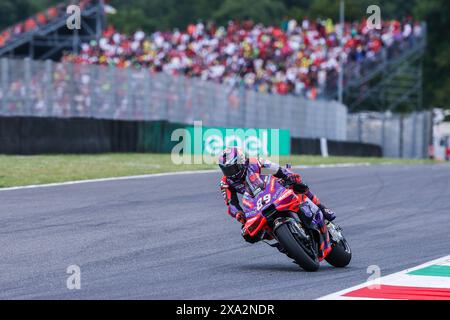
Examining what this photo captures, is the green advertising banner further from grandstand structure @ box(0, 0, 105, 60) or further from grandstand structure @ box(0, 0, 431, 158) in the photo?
grandstand structure @ box(0, 0, 105, 60)

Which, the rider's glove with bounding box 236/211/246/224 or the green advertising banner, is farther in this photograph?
the green advertising banner

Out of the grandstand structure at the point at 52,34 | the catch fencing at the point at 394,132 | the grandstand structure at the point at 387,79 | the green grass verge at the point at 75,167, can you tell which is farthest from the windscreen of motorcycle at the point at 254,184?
the grandstand structure at the point at 52,34

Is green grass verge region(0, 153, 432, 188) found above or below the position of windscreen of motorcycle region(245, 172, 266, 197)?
below

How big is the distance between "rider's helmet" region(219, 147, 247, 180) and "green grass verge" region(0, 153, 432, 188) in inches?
349

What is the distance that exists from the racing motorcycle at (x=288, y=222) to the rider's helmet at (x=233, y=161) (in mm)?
143

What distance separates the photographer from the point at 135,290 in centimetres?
847

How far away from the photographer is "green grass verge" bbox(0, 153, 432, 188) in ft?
63.0

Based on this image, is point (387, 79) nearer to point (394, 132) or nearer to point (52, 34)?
point (394, 132)

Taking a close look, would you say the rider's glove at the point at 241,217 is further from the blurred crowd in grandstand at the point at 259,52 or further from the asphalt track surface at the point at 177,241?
the blurred crowd in grandstand at the point at 259,52

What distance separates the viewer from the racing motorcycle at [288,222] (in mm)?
9617

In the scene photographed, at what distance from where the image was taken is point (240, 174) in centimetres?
984

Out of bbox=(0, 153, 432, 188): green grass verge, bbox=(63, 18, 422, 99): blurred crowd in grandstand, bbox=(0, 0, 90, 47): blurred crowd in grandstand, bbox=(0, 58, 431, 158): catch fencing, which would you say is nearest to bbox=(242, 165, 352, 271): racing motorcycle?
bbox=(0, 153, 432, 188): green grass verge

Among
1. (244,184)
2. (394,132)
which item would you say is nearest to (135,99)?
(244,184)
